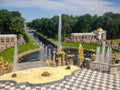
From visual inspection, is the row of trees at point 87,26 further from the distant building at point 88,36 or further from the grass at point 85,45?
the grass at point 85,45

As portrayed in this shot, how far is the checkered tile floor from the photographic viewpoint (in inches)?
655

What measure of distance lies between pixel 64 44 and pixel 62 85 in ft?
155

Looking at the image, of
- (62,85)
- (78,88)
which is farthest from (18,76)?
(78,88)

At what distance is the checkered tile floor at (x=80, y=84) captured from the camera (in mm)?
16642

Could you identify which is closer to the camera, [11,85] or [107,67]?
[11,85]

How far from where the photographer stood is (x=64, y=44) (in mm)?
64250

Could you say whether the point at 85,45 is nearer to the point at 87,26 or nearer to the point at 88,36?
the point at 88,36

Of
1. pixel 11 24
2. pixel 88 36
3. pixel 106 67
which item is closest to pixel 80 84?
pixel 106 67

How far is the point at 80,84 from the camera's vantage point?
57.2 ft

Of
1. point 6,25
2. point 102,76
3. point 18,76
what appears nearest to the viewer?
point 18,76

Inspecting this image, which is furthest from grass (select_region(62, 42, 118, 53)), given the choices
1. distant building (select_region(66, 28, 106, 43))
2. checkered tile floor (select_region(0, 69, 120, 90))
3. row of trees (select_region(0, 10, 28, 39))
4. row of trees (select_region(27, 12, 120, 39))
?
checkered tile floor (select_region(0, 69, 120, 90))

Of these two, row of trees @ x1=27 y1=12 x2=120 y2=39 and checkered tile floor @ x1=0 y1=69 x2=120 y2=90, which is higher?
row of trees @ x1=27 y1=12 x2=120 y2=39

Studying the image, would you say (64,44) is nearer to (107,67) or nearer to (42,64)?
(42,64)

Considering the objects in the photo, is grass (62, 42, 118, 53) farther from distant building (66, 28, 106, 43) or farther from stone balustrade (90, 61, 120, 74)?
stone balustrade (90, 61, 120, 74)
